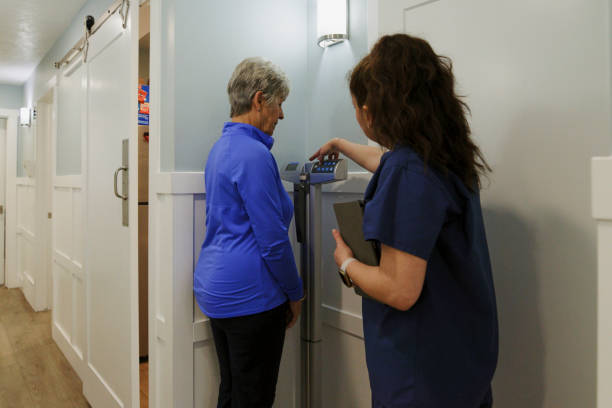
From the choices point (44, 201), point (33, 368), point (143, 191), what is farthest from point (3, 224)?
point (143, 191)

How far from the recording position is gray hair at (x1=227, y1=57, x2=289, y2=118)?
139 cm

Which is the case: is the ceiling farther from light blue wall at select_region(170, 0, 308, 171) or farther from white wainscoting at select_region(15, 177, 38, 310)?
light blue wall at select_region(170, 0, 308, 171)

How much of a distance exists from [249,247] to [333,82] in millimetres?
840

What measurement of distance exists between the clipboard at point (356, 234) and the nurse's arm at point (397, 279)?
0.17ft

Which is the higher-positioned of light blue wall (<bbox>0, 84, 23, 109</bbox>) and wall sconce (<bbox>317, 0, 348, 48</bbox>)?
light blue wall (<bbox>0, 84, 23, 109</bbox>)

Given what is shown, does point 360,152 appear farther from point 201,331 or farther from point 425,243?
point 201,331

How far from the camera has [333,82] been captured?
5.81 ft

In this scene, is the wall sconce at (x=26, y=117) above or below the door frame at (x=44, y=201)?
above

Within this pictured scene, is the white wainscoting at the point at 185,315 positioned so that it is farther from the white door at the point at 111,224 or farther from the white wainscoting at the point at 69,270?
the white wainscoting at the point at 69,270

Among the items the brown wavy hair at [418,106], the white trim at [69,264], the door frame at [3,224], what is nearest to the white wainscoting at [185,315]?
the brown wavy hair at [418,106]

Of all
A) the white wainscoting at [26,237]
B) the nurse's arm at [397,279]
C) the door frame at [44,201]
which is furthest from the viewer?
the white wainscoting at [26,237]

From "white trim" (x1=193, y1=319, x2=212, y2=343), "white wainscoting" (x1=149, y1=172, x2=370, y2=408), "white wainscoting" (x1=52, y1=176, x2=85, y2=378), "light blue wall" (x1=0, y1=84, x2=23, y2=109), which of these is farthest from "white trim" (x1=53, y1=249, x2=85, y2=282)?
"light blue wall" (x1=0, y1=84, x2=23, y2=109)

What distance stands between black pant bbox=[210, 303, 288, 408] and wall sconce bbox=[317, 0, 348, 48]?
1.07 metres

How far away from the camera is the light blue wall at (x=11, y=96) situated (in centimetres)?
527
